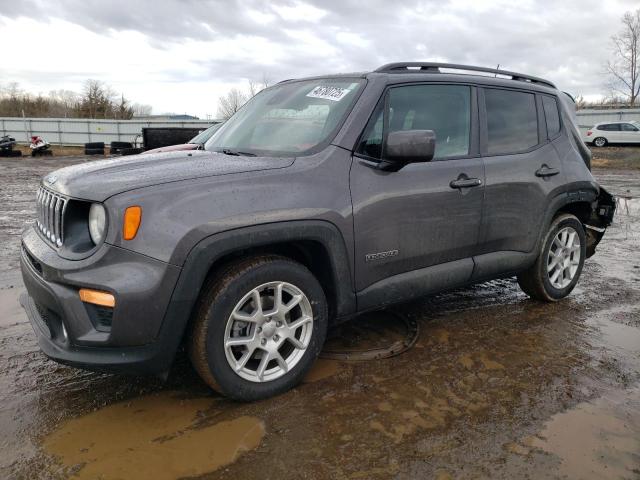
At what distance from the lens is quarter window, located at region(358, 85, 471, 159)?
3156 mm

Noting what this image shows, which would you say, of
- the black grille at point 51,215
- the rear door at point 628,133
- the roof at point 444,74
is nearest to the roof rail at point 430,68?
the roof at point 444,74

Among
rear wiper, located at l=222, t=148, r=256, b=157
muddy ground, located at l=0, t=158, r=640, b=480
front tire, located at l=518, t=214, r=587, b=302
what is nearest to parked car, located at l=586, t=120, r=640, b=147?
front tire, located at l=518, t=214, r=587, b=302

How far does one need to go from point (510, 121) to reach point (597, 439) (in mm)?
2382

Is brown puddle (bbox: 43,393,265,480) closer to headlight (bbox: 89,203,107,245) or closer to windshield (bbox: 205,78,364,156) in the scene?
headlight (bbox: 89,203,107,245)

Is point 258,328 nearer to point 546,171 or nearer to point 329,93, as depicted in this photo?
point 329,93

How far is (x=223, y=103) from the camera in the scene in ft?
181

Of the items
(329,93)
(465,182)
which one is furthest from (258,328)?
(465,182)

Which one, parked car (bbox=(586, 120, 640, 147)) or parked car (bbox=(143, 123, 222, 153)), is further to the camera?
parked car (bbox=(586, 120, 640, 147))

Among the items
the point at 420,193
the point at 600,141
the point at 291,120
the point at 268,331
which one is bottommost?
the point at 268,331

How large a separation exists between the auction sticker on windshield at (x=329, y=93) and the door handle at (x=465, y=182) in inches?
36.3

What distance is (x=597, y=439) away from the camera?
2496 millimetres

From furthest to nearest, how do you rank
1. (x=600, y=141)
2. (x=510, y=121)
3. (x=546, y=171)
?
(x=600, y=141) → (x=546, y=171) → (x=510, y=121)

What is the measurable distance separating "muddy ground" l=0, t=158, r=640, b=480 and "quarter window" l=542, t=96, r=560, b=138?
5.29ft

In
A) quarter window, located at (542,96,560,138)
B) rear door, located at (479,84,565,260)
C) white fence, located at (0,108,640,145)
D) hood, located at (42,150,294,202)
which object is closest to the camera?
hood, located at (42,150,294,202)
